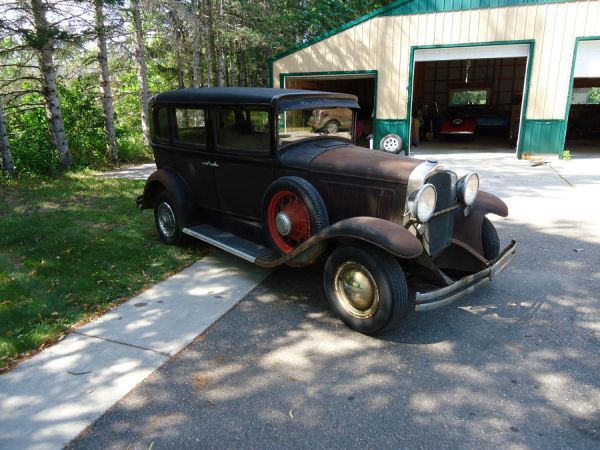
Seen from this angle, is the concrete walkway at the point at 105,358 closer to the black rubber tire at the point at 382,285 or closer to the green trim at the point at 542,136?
the black rubber tire at the point at 382,285

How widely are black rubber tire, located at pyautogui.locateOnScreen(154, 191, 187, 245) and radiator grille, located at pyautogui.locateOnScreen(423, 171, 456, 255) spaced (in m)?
2.93

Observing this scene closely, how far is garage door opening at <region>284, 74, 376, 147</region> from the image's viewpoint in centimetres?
1415

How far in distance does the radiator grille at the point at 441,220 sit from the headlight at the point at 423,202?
6.1 inches

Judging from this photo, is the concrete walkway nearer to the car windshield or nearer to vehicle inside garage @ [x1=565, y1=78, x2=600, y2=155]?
the car windshield

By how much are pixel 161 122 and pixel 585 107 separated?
19958 mm

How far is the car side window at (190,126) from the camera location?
4.80m

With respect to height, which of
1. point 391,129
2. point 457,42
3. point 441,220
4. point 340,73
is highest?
point 457,42

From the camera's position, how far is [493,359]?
10.5 ft

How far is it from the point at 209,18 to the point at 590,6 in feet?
38.3

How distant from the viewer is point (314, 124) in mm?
4566

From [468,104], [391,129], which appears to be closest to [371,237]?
[391,129]

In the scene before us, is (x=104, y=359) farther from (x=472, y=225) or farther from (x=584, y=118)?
(x=584, y=118)

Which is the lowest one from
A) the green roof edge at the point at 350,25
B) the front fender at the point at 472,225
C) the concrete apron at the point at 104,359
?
the concrete apron at the point at 104,359

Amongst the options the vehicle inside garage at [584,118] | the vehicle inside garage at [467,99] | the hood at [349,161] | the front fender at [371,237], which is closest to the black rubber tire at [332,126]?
the hood at [349,161]
